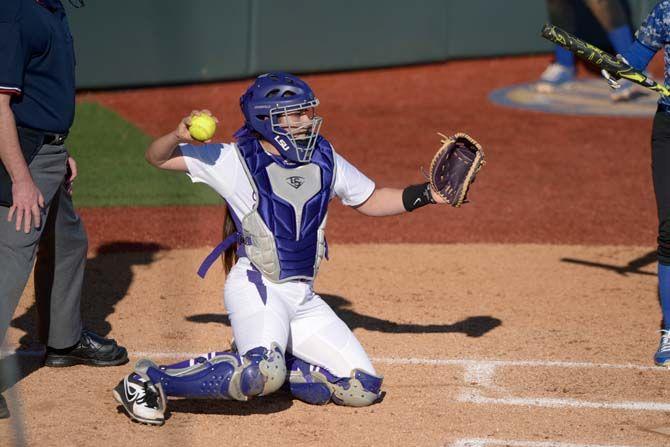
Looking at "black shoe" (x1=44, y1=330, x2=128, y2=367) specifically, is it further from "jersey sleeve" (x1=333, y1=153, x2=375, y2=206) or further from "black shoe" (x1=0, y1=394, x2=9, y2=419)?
"jersey sleeve" (x1=333, y1=153, x2=375, y2=206)

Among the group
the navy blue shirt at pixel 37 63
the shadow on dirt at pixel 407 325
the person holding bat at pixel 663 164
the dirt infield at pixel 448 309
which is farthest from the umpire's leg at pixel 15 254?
the person holding bat at pixel 663 164

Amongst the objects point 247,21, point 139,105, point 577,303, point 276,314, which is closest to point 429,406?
point 276,314

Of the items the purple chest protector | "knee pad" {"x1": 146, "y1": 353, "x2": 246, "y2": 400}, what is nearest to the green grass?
the purple chest protector

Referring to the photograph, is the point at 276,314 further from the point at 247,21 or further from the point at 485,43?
the point at 485,43

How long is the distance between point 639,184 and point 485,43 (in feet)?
19.2

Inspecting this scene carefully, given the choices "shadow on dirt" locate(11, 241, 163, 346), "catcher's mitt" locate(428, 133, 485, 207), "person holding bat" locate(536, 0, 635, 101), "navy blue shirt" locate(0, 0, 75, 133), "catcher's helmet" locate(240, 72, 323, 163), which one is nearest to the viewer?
"navy blue shirt" locate(0, 0, 75, 133)

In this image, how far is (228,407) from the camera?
5.04 meters

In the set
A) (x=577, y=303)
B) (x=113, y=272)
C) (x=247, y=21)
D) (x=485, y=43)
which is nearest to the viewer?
(x=577, y=303)

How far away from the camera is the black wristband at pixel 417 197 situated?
17.1ft

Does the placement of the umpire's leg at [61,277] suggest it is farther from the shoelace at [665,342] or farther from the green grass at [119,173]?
the green grass at [119,173]

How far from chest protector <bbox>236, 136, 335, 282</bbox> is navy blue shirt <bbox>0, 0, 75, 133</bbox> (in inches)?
34.0

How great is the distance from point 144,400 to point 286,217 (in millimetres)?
1040

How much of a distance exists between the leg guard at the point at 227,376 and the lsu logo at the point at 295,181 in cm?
78

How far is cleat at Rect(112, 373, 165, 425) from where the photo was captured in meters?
4.72
